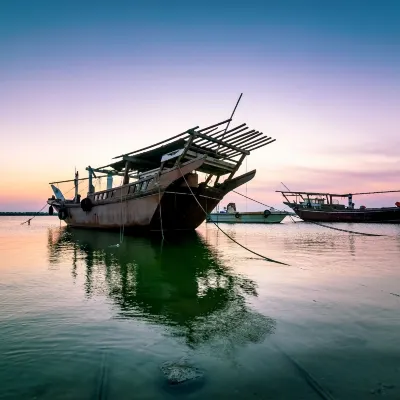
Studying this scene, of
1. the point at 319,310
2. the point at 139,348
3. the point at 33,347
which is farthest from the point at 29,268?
the point at 319,310

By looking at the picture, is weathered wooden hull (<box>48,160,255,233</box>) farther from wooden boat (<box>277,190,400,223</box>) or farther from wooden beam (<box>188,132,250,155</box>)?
wooden boat (<box>277,190,400,223</box>)

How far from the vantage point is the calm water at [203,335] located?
2.34 meters

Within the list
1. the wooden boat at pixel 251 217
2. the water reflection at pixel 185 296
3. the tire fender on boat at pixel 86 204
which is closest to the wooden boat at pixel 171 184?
the tire fender on boat at pixel 86 204

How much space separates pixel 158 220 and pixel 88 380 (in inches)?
701

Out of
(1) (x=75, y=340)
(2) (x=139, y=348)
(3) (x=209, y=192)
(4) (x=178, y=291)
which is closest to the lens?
(2) (x=139, y=348)

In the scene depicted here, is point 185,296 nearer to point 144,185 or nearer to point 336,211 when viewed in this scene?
point 144,185

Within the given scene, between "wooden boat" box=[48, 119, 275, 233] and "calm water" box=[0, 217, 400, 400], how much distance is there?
32.7 ft

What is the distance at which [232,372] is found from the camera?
2539mm

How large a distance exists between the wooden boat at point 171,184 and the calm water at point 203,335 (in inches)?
393

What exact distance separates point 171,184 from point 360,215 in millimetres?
40590

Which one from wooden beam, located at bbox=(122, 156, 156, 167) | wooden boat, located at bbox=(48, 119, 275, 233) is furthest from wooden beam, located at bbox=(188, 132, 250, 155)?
wooden beam, located at bbox=(122, 156, 156, 167)

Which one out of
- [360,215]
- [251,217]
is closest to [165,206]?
[251,217]

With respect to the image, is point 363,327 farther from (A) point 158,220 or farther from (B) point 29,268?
(A) point 158,220

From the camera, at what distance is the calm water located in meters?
2.34
